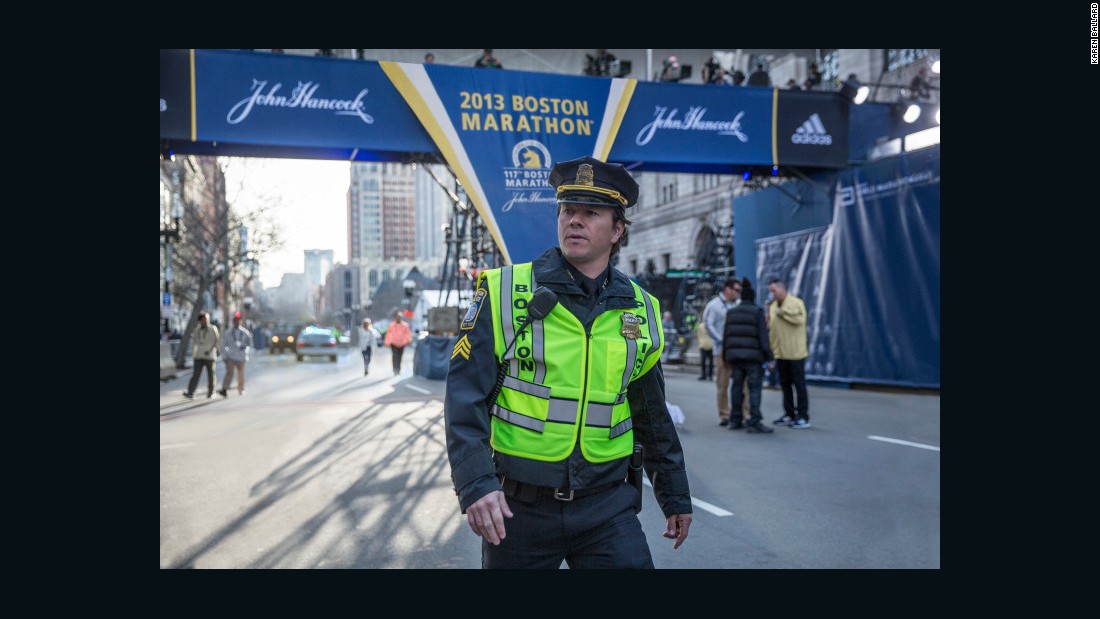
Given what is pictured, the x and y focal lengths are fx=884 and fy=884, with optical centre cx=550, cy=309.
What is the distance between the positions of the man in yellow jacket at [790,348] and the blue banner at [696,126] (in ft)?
12.4

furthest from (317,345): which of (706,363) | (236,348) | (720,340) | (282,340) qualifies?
(720,340)

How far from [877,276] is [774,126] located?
141 inches

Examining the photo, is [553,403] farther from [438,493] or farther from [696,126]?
[696,126]

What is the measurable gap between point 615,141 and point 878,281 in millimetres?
6017

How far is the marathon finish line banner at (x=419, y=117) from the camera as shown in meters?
12.6

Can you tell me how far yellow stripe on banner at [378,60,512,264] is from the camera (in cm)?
1309

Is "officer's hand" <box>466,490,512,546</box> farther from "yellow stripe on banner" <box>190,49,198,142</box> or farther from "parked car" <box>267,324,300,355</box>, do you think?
"parked car" <box>267,324,300,355</box>

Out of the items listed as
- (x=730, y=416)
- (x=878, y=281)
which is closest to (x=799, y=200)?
(x=878, y=281)

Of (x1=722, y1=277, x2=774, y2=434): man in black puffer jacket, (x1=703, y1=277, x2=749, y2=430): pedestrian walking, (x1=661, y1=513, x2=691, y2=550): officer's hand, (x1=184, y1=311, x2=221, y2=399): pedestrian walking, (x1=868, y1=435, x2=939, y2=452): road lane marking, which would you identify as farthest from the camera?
(x1=184, y1=311, x2=221, y2=399): pedestrian walking

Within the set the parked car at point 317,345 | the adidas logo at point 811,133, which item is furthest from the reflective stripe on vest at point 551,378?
the parked car at point 317,345

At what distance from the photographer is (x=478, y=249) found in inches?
808

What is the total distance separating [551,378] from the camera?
285 centimetres

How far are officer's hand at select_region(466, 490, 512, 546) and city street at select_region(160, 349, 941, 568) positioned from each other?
2.72 m

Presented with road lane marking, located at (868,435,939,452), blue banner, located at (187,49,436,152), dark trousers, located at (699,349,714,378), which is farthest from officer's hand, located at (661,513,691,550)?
dark trousers, located at (699,349,714,378)
